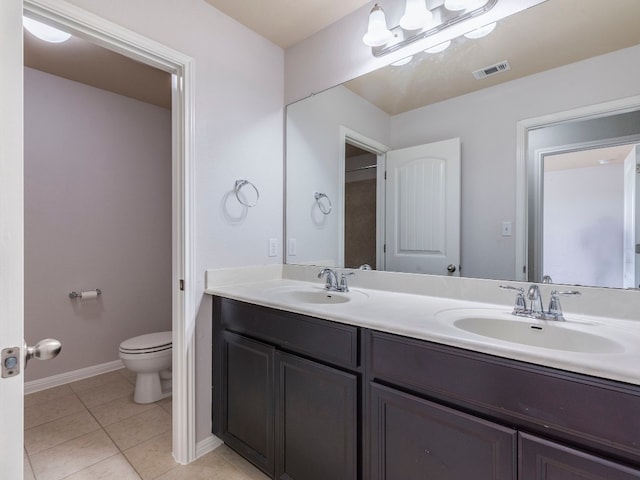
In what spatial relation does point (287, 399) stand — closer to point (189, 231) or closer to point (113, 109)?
point (189, 231)

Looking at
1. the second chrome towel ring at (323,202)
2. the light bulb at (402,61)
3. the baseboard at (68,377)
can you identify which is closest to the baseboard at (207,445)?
the second chrome towel ring at (323,202)

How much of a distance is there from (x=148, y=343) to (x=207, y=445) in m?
A: 0.84

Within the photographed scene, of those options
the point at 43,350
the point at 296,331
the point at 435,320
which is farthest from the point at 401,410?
the point at 43,350

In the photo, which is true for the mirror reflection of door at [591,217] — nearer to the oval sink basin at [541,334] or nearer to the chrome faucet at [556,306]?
the chrome faucet at [556,306]

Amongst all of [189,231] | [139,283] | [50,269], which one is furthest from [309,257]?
[50,269]

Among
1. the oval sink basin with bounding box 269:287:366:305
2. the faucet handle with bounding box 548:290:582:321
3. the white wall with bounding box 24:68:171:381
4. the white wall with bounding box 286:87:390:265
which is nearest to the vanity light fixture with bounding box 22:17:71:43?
the white wall with bounding box 24:68:171:381

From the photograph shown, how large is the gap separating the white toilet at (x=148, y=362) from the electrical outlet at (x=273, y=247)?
959 millimetres

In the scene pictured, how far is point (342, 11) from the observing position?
1742 mm

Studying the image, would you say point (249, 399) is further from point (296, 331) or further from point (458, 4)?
point (458, 4)

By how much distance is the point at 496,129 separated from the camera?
142cm

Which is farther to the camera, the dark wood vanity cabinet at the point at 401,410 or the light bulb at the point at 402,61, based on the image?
the light bulb at the point at 402,61

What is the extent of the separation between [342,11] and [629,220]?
1610 millimetres

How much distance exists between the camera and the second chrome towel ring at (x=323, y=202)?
6.65 ft
